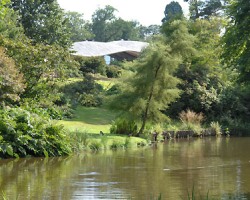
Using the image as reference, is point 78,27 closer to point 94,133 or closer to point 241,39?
point 94,133

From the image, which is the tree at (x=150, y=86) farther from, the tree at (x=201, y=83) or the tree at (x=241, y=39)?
the tree at (x=241, y=39)

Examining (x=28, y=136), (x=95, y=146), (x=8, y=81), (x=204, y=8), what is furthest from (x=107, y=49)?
(x=28, y=136)

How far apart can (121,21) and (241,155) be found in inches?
3825

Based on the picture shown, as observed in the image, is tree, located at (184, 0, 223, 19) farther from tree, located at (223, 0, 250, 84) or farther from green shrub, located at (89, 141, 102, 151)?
tree, located at (223, 0, 250, 84)

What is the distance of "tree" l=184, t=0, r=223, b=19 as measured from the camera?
71.5 m

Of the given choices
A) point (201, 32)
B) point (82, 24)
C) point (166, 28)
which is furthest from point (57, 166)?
point (82, 24)

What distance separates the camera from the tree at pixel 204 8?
235 feet

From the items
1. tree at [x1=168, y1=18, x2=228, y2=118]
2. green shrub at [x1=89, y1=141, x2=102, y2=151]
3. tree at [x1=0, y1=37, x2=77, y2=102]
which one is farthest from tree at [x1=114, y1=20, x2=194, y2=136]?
tree at [x1=168, y1=18, x2=228, y2=118]

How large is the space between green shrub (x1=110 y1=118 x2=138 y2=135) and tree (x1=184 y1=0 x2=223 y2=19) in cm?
4533

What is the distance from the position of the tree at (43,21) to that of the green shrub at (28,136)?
105ft

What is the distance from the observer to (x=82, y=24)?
126m

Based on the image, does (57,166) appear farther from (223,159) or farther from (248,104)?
(248,104)

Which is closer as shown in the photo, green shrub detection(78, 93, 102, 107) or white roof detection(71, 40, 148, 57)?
green shrub detection(78, 93, 102, 107)

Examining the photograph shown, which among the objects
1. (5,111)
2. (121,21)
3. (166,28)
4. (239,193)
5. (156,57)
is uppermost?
(121,21)
